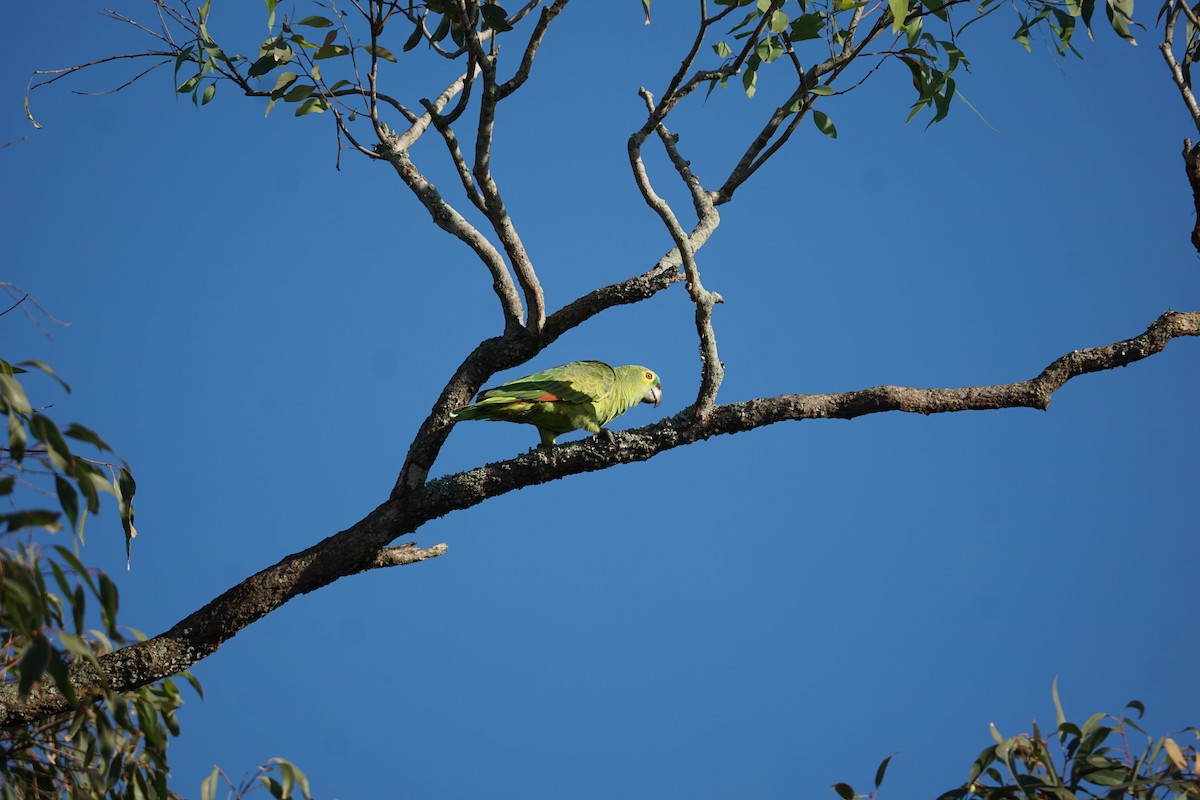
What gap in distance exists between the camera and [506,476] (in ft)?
12.7

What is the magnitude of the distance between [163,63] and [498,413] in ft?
7.54

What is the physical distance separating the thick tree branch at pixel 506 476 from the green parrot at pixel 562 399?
0.54 m

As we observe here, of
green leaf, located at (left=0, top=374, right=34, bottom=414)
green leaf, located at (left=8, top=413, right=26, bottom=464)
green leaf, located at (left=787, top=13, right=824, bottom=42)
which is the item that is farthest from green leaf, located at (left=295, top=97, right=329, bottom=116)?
green leaf, located at (left=8, top=413, right=26, bottom=464)

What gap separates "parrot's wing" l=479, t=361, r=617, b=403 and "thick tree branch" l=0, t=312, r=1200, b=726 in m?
0.80

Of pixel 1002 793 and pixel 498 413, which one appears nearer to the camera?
pixel 1002 793

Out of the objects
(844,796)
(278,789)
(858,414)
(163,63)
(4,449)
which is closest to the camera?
(4,449)

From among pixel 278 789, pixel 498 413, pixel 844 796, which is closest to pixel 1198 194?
pixel 844 796

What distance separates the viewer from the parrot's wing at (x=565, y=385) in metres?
4.72

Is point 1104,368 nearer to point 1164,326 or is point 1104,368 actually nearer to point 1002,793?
point 1164,326

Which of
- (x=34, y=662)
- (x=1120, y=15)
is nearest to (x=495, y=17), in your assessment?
(x=1120, y=15)

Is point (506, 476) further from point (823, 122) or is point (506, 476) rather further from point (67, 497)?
point (823, 122)

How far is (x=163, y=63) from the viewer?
4582 mm

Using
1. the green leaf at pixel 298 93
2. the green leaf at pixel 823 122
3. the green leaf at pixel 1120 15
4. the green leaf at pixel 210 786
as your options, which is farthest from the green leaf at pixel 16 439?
the green leaf at pixel 1120 15

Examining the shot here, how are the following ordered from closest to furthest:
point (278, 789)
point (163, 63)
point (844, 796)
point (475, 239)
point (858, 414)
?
point (844, 796) < point (278, 789) < point (858, 414) < point (475, 239) < point (163, 63)
